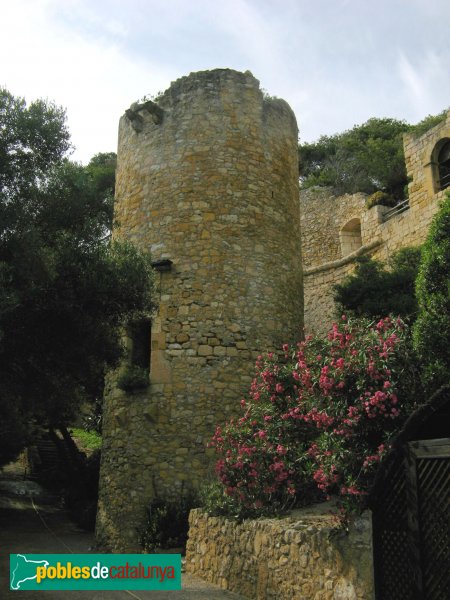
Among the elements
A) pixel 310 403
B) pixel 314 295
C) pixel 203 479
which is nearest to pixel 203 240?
pixel 203 479

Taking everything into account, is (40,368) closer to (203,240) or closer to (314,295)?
(203,240)

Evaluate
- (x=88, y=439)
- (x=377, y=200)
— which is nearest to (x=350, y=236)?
(x=377, y=200)

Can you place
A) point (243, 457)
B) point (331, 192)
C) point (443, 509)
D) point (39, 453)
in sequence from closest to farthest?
point (443, 509) → point (243, 457) → point (39, 453) → point (331, 192)

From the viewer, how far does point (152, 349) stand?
35.9ft

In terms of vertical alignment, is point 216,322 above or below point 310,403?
above

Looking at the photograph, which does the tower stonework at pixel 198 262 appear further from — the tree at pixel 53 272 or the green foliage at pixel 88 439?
the green foliage at pixel 88 439

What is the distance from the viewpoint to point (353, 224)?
77.9 feet

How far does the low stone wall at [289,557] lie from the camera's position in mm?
5648

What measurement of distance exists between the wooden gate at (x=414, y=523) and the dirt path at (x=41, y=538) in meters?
2.07

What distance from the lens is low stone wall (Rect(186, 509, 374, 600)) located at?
5.65 metres

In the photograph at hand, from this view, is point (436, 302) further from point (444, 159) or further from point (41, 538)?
point (444, 159)

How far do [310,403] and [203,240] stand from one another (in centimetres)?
513

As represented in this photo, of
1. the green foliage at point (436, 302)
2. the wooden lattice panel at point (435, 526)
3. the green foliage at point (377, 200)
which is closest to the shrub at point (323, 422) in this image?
the wooden lattice panel at point (435, 526)

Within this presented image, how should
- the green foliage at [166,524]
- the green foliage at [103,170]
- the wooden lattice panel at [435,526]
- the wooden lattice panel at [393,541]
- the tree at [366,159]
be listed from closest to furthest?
1. the wooden lattice panel at [435,526]
2. the wooden lattice panel at [393,541]
3. the green foliage at [166,524]
4. the green foliage at [103,170]
5. the tree at [366,159]
